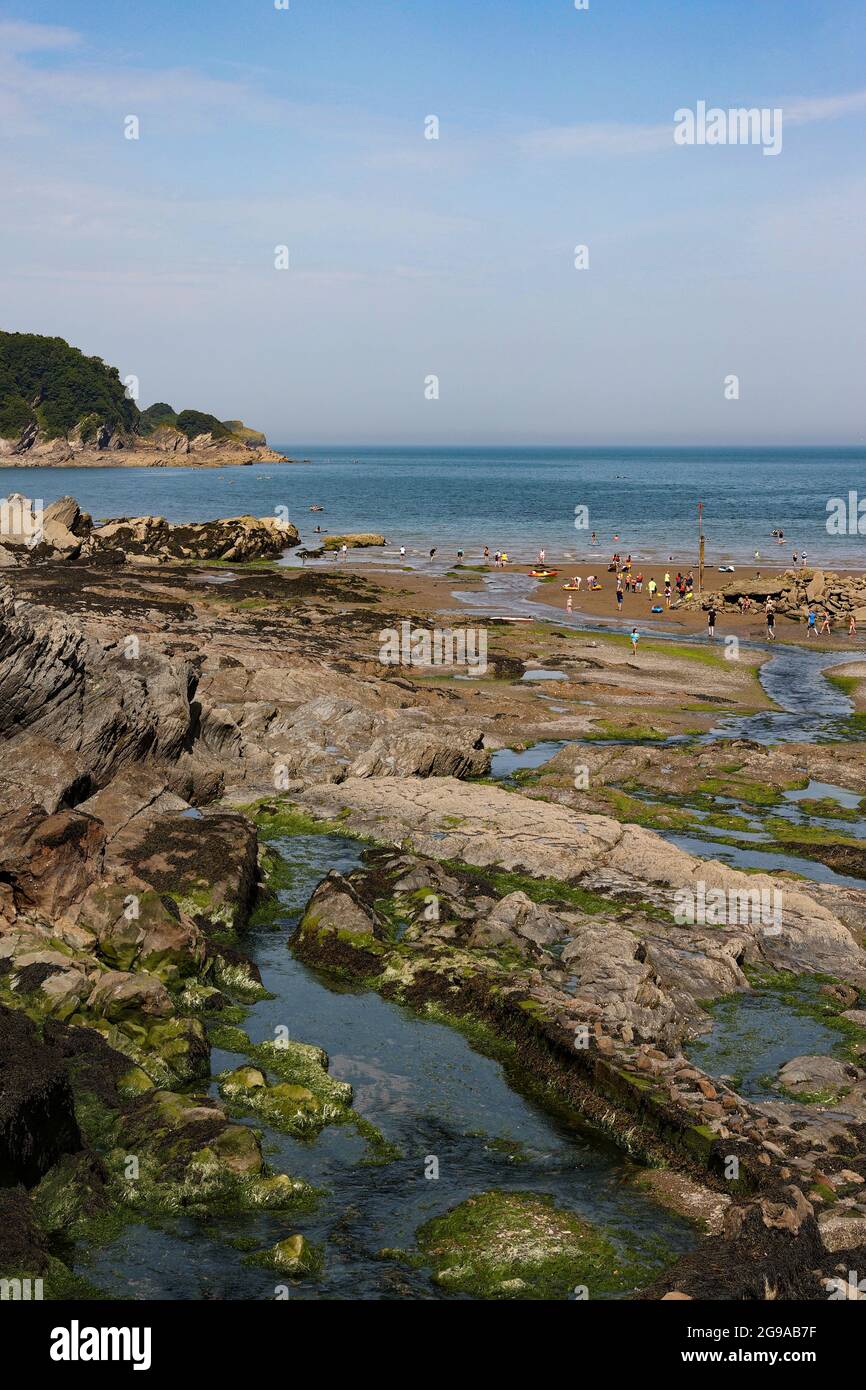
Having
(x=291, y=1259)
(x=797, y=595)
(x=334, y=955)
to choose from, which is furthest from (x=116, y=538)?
(x=291, y=1259)

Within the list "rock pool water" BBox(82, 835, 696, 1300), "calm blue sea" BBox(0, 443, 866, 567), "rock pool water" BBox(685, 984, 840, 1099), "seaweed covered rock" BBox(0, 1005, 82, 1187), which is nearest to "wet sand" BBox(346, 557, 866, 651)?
"calm blue sea" BBox(0, 443, 866, 567)

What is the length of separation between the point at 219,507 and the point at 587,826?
424ft

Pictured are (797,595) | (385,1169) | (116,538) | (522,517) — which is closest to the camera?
(385,1169)

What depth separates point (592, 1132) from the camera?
17.6 m

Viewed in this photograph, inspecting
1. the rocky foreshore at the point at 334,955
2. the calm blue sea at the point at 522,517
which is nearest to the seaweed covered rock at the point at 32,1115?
the rocky foreshore at the point at 334,955

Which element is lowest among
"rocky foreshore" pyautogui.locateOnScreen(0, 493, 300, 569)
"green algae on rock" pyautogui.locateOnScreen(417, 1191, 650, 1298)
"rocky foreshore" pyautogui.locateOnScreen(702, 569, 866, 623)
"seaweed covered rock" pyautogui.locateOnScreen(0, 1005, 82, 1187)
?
"green algae on rock" pyautogui.locateOnScreen(417, 1191, 650, 1298)

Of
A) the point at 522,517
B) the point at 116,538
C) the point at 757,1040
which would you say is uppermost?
the point at 522,517

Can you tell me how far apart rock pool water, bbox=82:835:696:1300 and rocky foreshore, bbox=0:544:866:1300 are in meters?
0.40

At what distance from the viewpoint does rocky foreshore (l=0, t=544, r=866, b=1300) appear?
1473 cm

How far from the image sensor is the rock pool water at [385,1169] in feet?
44.3

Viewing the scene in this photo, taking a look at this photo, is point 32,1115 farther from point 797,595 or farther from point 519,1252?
point 797,595

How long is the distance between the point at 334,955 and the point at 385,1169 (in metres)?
7.18

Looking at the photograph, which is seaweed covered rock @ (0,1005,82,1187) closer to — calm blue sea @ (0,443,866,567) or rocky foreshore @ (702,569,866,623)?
rocky foreshore @ (702,569,866,623)

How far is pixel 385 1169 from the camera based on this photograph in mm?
16188
